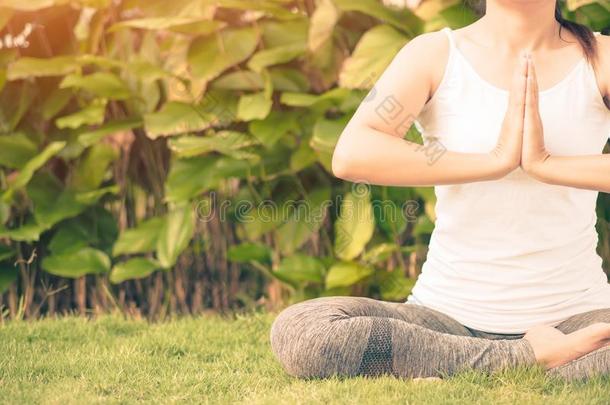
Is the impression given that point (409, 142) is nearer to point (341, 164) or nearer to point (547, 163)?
point (341, 164)

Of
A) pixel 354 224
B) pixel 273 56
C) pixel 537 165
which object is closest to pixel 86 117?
pixel 273 56

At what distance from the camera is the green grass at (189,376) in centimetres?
157

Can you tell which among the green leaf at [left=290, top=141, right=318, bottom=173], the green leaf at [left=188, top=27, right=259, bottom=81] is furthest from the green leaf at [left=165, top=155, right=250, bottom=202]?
the green leaf at [left=188, top=27, right=259, bottom=81]

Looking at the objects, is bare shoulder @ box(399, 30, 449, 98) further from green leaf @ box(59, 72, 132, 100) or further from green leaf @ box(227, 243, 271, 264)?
green leaf @ box(59, 72, 132, 100)

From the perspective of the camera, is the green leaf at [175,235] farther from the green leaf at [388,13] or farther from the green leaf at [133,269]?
the green leaf at [388,13]

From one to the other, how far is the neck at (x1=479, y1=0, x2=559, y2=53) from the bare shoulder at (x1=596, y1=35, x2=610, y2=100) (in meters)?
0.09

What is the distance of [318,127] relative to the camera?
241 centimetres

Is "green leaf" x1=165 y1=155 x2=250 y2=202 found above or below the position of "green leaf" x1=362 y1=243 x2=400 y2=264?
above

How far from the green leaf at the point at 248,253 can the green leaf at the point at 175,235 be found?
12 cm

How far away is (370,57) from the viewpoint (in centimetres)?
237

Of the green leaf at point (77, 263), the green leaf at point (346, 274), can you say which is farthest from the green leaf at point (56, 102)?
the green leaf at point (346, 274)

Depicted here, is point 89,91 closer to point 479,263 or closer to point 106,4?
point 106,4

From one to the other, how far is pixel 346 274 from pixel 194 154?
51 cm

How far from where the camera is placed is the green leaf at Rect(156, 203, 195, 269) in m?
2.60
